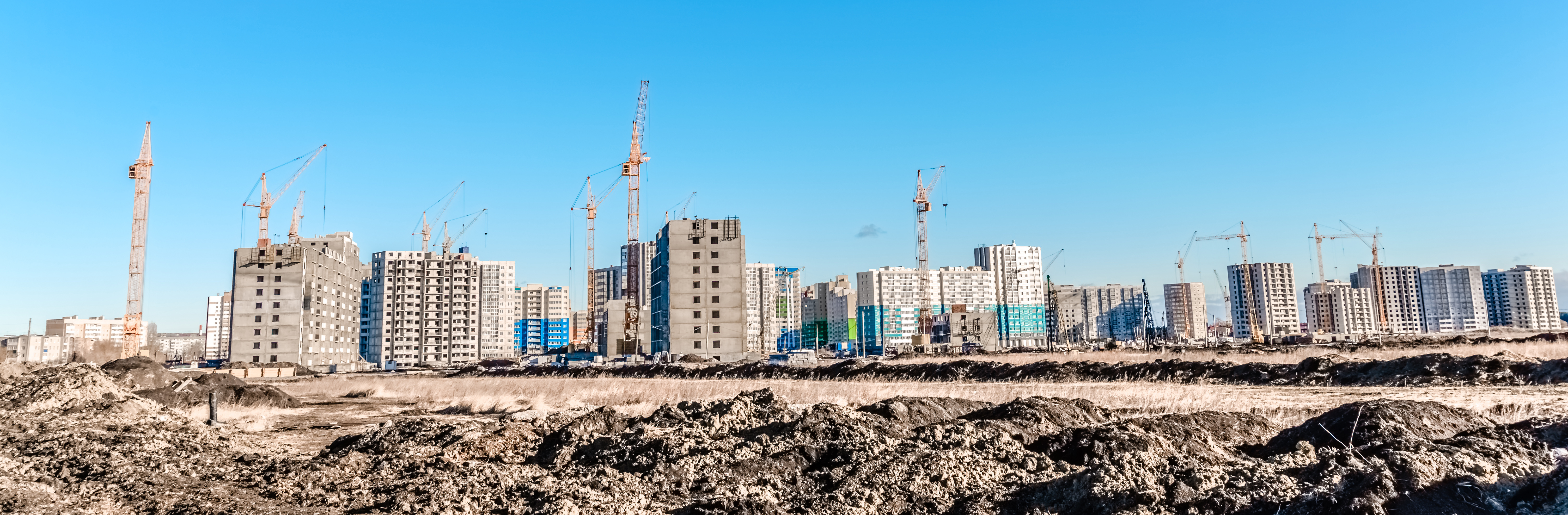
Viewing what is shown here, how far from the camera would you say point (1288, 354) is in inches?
2227

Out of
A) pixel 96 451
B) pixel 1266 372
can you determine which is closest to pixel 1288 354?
pixel 1266 372

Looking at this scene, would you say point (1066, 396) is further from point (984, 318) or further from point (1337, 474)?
point (984, 318)

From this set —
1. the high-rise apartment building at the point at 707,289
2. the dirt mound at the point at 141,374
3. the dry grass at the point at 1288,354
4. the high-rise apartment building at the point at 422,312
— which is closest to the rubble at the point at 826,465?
the dirt mound at the point at 141,374

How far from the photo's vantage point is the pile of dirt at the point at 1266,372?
93.2 feet

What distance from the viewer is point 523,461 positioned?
15.1 metres

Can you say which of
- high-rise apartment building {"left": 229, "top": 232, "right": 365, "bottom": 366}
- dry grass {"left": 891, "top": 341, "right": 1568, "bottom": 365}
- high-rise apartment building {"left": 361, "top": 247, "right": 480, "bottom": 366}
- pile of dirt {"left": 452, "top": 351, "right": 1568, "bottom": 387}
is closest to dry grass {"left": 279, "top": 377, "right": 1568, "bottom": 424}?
pile of dirt {"left": 452, "top": 351, "right": 1568, "bottom": 387}

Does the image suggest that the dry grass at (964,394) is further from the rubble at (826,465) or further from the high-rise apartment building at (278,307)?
the high-rise apartment building at (278,307)

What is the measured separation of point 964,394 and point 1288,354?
34.8m

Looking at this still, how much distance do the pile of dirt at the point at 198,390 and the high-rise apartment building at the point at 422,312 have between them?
435 feet

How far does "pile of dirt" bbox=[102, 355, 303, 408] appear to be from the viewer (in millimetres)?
29984

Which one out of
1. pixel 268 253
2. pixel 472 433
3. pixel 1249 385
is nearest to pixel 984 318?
pixel 268 253

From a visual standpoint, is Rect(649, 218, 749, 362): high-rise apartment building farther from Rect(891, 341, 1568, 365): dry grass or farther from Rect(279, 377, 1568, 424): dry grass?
Rect(279, 377, 1568, 424): dry grass

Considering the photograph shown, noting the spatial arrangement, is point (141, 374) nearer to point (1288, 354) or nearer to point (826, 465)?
point (826, 465)

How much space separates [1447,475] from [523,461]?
40.3 feet
